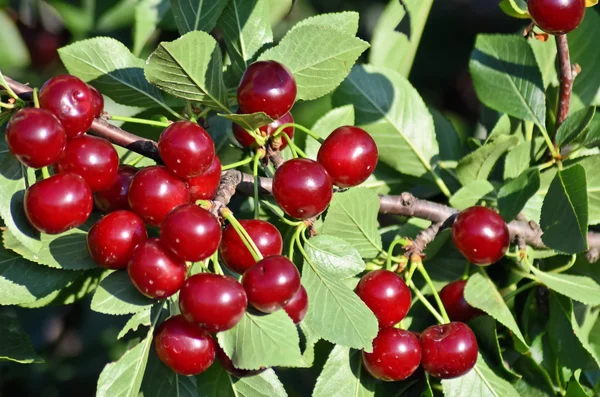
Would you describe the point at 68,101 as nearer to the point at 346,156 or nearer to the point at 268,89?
the point at 268,89

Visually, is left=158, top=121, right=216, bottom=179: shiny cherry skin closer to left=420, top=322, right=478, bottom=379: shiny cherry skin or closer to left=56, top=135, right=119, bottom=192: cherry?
left=56, top=135, right=119, bottom=192: cherry

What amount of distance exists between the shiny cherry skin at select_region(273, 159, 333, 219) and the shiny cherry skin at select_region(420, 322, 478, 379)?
0.26m

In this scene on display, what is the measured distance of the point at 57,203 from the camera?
898mm

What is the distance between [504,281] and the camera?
4.29ft

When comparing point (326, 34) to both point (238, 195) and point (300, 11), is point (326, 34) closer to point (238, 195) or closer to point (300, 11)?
point (238, 195)

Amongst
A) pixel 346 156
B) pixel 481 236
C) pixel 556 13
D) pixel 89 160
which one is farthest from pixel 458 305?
pixel 89 160

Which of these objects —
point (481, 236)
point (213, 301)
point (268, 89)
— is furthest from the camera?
point (481, 236)

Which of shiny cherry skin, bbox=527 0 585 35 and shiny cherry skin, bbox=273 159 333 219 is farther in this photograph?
shiny cherry skin, bbox=527 0 585 35

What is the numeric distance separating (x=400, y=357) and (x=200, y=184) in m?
0.35

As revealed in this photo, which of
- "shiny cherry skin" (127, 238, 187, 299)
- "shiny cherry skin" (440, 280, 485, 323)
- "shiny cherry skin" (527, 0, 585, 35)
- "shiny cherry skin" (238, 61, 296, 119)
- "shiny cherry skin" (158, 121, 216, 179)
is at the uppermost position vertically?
"shiny cherry skin" (527, 0, 585, 35)

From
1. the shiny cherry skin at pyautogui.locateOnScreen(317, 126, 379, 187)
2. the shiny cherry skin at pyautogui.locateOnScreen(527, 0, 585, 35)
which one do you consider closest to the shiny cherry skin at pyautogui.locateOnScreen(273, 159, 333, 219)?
the shiny cherry skin at pyautogui.locateOnScreen(317, 126, 379, 187)

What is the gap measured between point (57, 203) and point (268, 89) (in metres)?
0.29

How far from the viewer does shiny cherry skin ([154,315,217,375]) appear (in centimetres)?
95

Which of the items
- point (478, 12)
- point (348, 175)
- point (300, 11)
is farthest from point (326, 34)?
point (478, 12)
